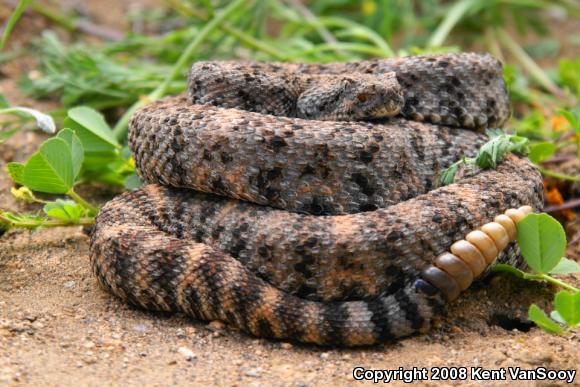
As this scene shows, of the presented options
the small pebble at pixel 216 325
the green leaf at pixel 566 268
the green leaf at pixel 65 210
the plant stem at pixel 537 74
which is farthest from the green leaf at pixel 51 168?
the plant stem at pixel 537 74

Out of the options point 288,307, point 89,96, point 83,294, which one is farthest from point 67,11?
point 288,307

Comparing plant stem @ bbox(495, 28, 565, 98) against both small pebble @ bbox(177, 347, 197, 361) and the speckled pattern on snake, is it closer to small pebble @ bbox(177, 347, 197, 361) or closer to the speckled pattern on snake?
the speckled pattern on snake

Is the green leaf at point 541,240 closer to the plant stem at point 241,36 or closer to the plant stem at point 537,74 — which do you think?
the plant stem at point 241,36

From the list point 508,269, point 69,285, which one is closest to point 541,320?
point 508,269

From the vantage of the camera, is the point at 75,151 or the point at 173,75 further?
the point at 173,75

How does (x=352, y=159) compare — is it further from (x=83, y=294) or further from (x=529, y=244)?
(x=83, y=294)

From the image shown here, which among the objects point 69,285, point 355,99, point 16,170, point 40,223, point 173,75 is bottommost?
point 69,285

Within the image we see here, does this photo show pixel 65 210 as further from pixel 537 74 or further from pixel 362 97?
pixel 537 74
